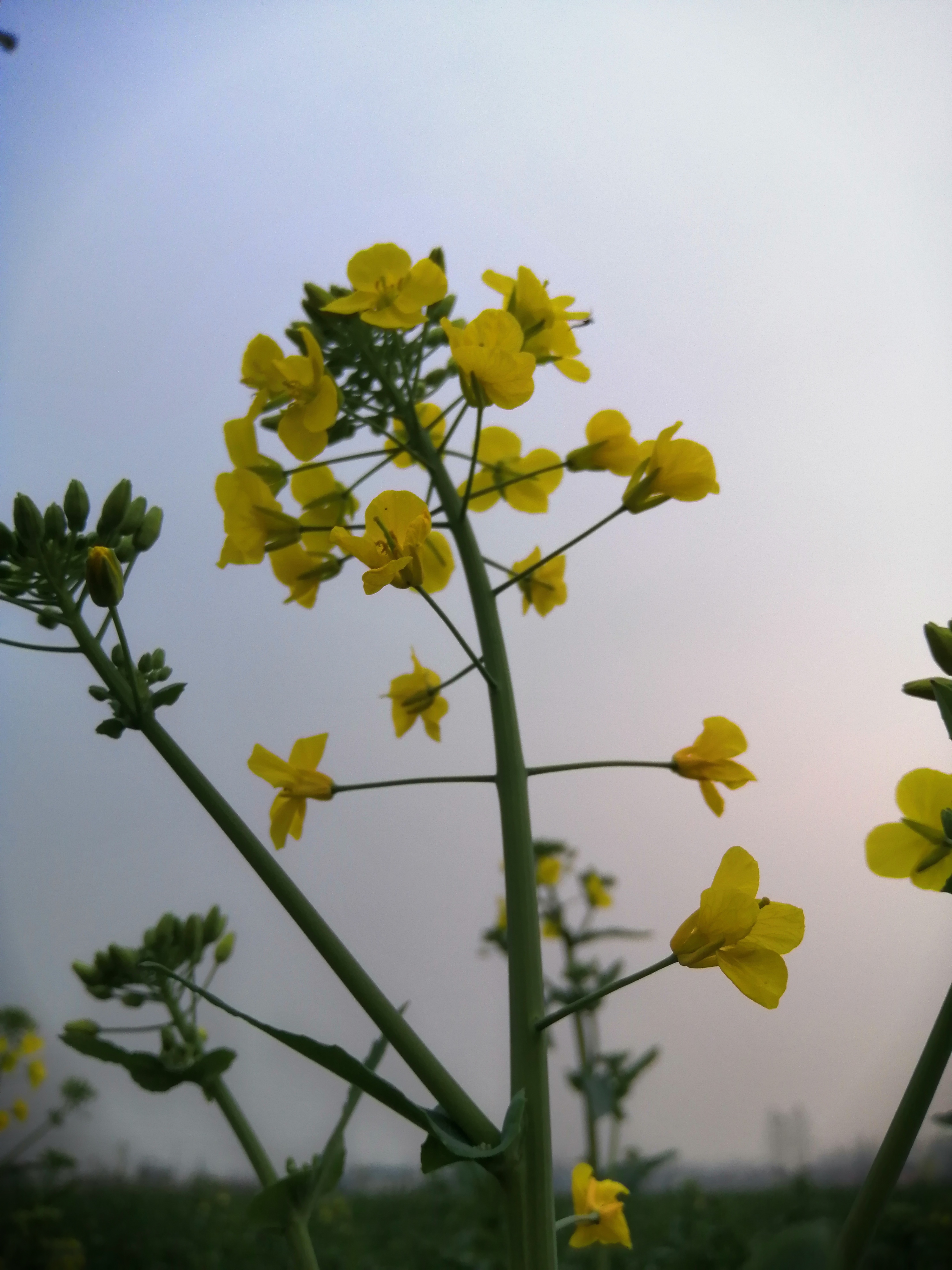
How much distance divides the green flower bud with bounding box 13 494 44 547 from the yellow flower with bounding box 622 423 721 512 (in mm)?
346

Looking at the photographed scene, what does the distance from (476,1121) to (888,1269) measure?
3.47 feet

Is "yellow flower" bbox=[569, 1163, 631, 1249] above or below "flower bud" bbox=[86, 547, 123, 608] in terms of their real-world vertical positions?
below

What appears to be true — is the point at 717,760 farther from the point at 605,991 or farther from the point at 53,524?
the point at 53,524

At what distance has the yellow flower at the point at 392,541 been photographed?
40 cm

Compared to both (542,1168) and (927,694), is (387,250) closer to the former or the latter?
(927,694)

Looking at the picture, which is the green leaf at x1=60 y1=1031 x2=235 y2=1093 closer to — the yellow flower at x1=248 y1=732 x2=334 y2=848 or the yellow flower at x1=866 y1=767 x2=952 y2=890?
the yellow flower at x1=248 y1=732 x2=334 y2=848

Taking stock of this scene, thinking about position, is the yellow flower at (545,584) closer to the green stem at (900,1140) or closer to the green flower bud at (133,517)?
the green flower bud at (133,517)

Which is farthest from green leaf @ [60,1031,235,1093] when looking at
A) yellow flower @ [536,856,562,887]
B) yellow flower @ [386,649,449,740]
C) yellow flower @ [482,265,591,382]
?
yellow flower @ [536,856,562,887]

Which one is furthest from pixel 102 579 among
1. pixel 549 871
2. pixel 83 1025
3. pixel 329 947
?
pixel 549 871

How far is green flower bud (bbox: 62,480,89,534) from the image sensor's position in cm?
50

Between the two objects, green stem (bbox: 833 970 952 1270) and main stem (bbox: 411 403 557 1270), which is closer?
green stem (bbox: 833 970 952 1270)

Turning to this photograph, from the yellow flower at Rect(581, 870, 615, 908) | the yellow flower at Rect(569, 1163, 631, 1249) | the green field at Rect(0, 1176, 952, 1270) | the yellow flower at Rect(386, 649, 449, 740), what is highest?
the yellow flower at Rect(386, 649, 449, 740)

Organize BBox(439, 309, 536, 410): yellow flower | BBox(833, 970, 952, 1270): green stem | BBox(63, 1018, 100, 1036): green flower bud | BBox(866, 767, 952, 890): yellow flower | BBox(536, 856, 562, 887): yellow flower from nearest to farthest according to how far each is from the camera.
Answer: BBox(833, 970, 952, 1270): green stem
BBox(866, 767, 952, 890): yellow flower
BBox(439, 309, 536, 410): yellow flower
BBox(63, 1018, 100, 1036): green flower bud
BBox(536, 856, 562, 887): yellow flower

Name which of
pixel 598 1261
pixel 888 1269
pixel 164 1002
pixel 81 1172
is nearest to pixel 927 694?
pixel 164 1002
